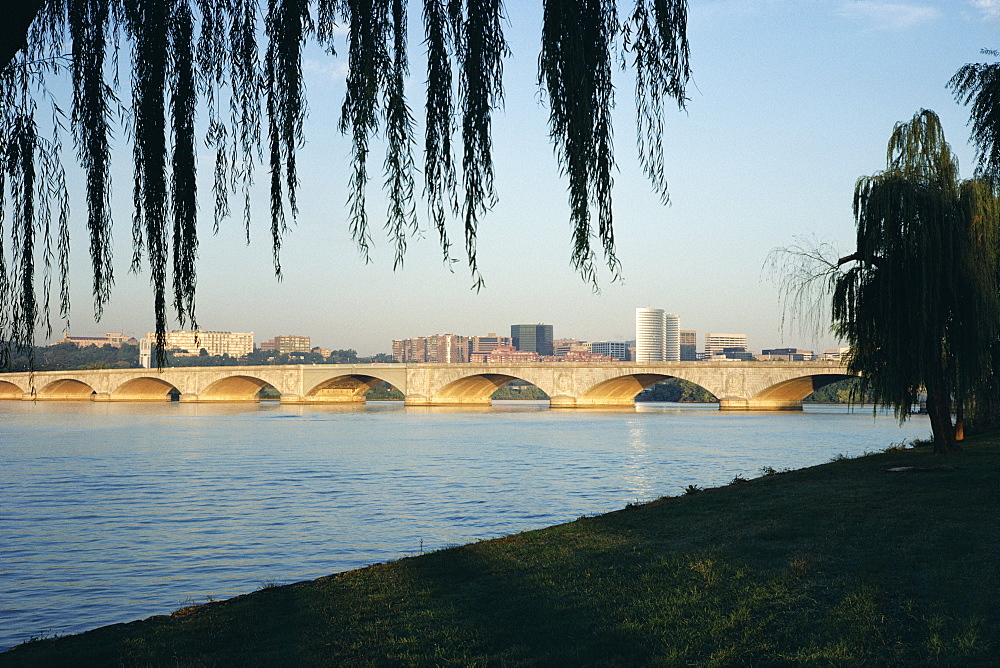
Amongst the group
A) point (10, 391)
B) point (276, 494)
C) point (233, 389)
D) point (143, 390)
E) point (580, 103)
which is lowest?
point (10, 391)

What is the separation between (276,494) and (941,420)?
19.3m

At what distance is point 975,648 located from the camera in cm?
697

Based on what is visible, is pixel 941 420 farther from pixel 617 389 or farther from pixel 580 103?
pixel 617 389

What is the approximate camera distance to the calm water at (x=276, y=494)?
15.7m

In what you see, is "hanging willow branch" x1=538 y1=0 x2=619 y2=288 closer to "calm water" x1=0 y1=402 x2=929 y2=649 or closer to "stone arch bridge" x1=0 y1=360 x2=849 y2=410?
"calm water" x1=0 y1=402 x2=929 y2=649

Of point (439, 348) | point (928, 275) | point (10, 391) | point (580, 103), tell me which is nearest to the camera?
point (580, 103)

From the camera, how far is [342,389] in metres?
120

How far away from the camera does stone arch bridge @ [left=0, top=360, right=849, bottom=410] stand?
9200 cm

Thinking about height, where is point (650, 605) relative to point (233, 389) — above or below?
above

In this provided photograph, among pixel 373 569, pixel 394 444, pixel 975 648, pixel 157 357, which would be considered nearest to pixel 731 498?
pixel 373 569

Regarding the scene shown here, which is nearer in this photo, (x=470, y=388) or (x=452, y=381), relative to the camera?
(x=452, y=381)

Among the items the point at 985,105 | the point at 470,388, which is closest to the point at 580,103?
the point at 985,105

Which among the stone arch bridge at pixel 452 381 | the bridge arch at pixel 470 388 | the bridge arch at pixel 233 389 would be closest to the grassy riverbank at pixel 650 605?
the stone arch bridge at pixel 452 381

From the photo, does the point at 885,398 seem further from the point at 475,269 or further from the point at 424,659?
the point at 475,269
